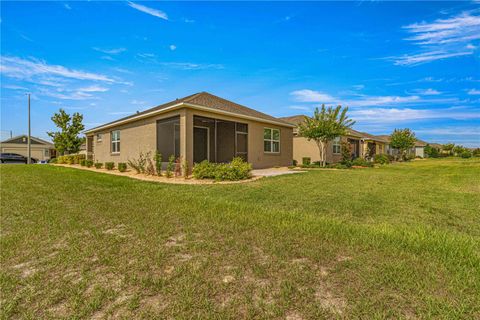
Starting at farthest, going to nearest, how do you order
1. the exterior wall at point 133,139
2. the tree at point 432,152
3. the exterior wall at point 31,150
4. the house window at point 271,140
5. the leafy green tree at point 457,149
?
1. the leafy green tree at point 457,149
2. the tree at point 432,152
3. the exterior wall at point 31,150
4. the house window at point 271,140
5. the exterior wall at point 133,139

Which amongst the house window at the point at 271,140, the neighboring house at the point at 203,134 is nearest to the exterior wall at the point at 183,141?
the neighboring house at the point at 203,134

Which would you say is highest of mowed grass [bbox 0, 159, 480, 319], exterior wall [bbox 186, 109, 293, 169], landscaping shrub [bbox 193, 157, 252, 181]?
exterior wall [bbox 186, 109, 293, 169]

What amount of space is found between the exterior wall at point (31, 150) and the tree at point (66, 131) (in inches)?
709

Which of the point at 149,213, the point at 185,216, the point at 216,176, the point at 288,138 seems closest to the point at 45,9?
the point at 216,176

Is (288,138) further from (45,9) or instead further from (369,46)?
(45,9)

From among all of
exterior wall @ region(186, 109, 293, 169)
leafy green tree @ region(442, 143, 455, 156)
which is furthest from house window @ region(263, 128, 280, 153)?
leafy green tree @ region(442, 143, 455, 156)

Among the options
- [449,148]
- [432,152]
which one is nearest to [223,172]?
[432,152]

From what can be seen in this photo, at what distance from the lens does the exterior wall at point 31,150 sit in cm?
4034

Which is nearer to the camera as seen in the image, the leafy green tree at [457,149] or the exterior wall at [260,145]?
the exterior wall at [260,145]

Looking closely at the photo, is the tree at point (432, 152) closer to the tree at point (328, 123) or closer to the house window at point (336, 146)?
the house window at point (336, 146)

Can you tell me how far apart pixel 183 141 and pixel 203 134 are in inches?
192

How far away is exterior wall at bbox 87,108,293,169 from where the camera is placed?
1181cm

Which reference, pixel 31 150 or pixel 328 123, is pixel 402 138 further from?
pixel 31 150

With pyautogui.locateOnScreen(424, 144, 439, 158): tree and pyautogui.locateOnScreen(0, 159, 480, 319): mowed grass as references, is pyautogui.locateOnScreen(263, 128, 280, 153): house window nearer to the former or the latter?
pyautogui.locateOnScreen(0, 159, 480, 319): mowed grass
